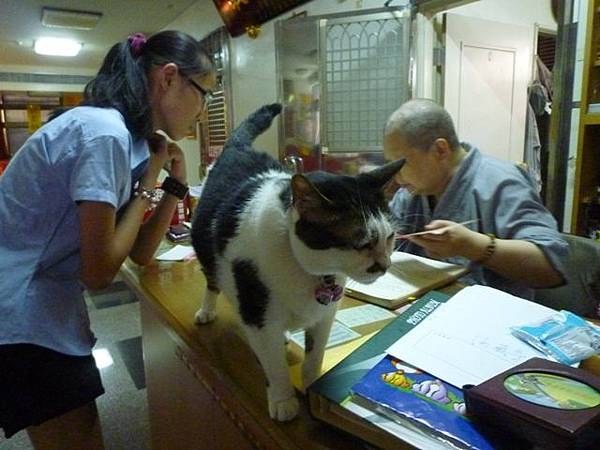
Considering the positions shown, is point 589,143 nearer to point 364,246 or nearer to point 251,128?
point 251,128

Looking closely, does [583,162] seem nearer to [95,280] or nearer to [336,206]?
[336,206]

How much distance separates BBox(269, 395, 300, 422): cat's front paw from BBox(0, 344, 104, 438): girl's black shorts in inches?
23.3

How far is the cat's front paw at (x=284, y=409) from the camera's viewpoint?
0.58 metres

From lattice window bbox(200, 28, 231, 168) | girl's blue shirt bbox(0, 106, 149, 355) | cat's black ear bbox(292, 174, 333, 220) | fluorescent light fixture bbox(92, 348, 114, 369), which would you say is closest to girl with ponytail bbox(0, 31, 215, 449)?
girl's blue shirt bbox(0, 106, 149, 355)

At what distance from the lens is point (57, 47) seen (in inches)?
225

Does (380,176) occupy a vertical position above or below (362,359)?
above

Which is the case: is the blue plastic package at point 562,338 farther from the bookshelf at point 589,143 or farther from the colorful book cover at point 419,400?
the bookshelf at point 589,143

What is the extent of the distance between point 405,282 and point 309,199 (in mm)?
569

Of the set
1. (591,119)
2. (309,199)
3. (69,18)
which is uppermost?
(69,18)

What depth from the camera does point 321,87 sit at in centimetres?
298

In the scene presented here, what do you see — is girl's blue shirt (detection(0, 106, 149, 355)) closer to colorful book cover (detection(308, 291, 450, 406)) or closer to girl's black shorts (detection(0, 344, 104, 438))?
girl's black shorts (detection(0, 344, 104, 438))

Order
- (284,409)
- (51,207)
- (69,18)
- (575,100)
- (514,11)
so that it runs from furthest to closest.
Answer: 1. (69,18)
2. (514,11)
3. (575,100)
4. (51,207)
5. (284,409)

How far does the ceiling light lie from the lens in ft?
13.5

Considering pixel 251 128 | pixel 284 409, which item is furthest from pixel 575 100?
pixel 284 409
